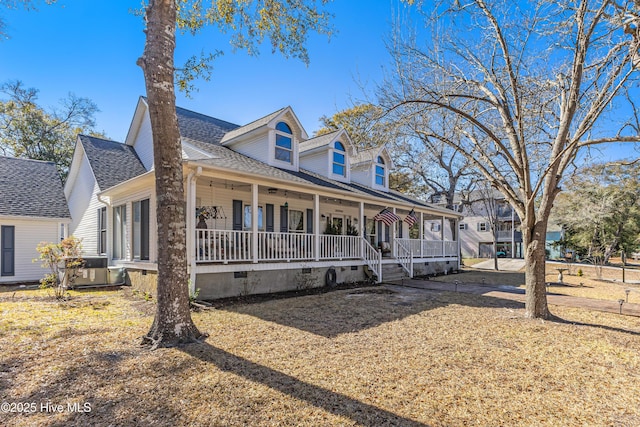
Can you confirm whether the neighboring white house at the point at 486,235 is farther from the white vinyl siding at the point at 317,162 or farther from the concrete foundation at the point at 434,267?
the white vinyl siding at the point at 317,162

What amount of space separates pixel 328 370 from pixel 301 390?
0.64 meters

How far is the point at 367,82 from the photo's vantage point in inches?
289

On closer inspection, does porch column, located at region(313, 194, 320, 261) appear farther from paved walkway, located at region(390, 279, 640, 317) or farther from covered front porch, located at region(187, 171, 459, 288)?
paved walkway, located at region(390, 279, 640, 317)

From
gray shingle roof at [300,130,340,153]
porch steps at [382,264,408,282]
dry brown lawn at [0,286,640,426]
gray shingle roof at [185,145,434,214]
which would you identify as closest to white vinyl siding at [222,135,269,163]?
gray shingle roof at [185,145,434,214]

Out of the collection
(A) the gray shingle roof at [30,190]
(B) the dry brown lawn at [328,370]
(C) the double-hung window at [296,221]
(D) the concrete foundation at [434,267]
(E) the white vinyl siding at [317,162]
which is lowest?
(D) the concrete foundation at [434,267]

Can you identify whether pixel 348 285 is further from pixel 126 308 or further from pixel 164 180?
pixel 164 180

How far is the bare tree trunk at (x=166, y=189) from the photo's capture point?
16.7ft

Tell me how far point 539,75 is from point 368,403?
786 centimetres

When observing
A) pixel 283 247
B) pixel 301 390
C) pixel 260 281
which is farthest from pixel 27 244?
pixel 301 390

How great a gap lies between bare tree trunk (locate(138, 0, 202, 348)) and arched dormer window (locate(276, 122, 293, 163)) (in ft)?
25.2

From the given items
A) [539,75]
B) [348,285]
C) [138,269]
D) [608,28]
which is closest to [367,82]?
[539,75]

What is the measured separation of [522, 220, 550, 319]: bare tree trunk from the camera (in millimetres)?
6848

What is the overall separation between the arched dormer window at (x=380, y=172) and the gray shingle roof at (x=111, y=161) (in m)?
11.8

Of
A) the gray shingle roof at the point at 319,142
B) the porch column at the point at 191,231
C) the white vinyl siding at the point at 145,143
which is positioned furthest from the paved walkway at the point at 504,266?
the white vinyl siding at the point at 145,143
